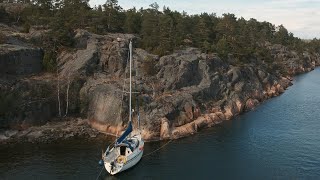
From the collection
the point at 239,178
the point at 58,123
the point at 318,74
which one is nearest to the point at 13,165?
the point at 58,123

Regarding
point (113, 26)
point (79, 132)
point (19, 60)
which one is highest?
point (113, 26)

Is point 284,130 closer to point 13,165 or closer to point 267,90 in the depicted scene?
point 267,90

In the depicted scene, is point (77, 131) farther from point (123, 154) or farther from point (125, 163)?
point (125, 163)

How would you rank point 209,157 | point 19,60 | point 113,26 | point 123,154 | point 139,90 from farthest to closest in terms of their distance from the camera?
1. point 113,26
2. point 19,60
3. point 139,90
4. point 209,157
5. point 123,154

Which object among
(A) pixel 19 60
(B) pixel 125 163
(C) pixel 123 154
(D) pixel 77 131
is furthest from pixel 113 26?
(B) pixel 125 163

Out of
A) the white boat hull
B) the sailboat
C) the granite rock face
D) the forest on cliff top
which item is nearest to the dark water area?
the white boat hull

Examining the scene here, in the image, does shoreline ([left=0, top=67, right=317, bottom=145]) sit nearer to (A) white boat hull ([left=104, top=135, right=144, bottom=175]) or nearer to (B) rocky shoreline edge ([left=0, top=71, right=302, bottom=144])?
(B) rocky shoreline edge ([left=0, top=71, right=302, bottom=144])
